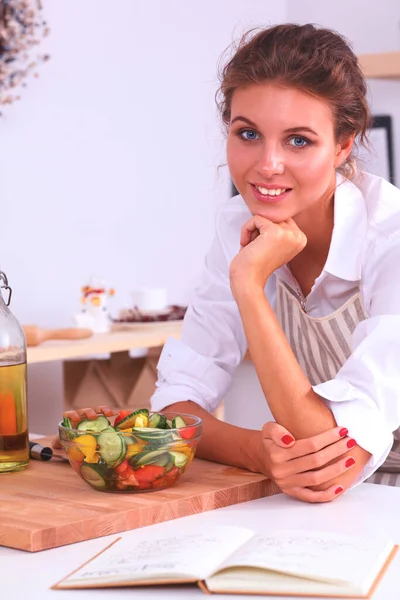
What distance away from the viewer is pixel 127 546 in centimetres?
98

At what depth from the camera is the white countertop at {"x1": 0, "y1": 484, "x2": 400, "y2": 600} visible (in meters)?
0.86

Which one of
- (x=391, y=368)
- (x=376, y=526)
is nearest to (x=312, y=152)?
(x=391, y=368)

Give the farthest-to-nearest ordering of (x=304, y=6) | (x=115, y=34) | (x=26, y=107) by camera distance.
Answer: (x=304, y=6) → (x=115, y=34) → (x=26, y=107)

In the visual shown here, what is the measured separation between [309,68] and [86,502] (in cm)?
70

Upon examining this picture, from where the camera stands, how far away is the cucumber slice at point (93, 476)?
3.73 ft

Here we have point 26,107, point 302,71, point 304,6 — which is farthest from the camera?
point 304,6

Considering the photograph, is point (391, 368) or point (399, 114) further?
point (399, 114)

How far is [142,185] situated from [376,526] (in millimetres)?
2898

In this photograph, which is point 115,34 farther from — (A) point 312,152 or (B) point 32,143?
(A) point 312,152

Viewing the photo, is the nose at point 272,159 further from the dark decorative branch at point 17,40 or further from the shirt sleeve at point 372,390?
the dark decorative branch at point 17,40

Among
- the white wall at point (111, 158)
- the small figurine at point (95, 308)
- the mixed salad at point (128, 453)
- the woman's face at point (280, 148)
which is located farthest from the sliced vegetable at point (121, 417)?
the white wall at point (111, 158)

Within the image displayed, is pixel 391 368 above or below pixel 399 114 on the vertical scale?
below

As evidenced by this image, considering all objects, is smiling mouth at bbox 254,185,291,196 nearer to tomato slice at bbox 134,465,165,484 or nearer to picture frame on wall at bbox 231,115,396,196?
tomato slice at bbox 134,465,165,484

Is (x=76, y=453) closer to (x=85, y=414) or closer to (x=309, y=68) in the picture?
(x=85, y=414)
